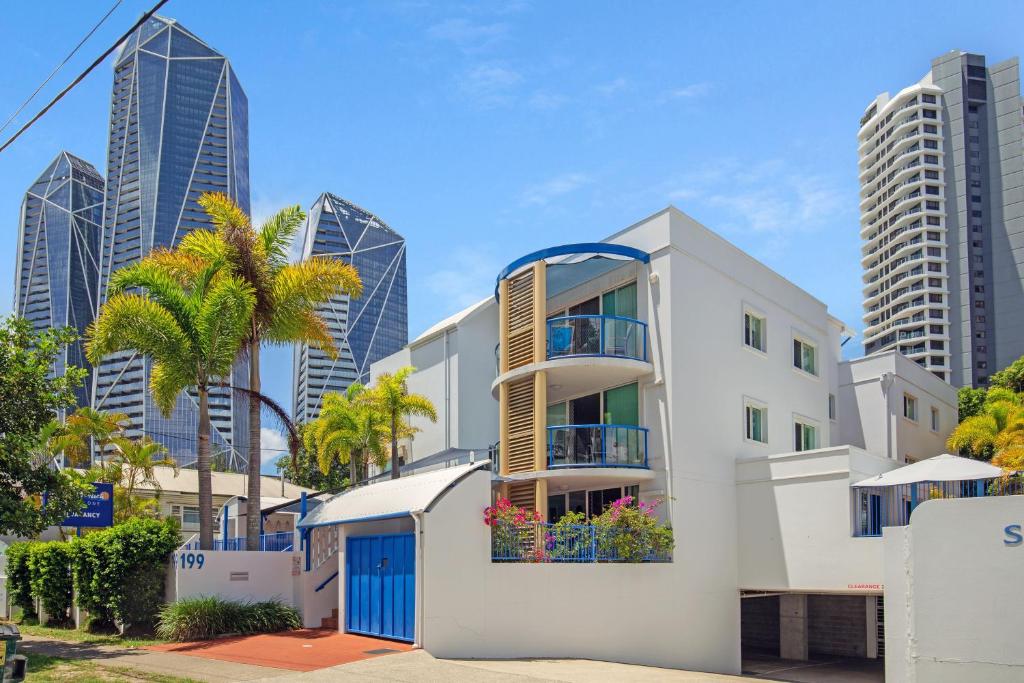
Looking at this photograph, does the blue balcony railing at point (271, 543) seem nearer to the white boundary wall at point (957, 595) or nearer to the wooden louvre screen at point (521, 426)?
the wooden louvre screen at point (521, 426)

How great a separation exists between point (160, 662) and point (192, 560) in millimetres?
4295

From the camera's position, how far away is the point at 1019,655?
11391 millimetres

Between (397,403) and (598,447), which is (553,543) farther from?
(397,403)

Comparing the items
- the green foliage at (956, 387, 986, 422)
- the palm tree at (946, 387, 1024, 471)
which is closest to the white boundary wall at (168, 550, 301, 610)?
the palm tree at (946, 387, 1024, 471)

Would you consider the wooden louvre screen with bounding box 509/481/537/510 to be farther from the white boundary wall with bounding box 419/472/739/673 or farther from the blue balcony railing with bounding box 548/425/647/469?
the white boundary wall with bounding box 419/472/739/673

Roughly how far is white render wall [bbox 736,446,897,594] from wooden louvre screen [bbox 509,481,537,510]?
514 cm

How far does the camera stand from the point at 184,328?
21906 mm

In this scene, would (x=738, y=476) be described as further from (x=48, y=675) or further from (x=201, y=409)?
(x=48, y=675)

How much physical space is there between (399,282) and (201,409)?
10828cm

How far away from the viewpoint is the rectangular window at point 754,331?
24.6 m

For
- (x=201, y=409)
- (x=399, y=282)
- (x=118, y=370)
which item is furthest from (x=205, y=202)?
(x=118, y=370)

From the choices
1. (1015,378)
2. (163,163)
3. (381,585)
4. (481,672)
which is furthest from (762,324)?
(163,163)

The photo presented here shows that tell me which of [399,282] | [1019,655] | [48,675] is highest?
[399,282]

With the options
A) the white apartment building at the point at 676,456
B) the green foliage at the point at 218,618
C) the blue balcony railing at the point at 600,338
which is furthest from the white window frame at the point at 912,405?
the green foliage at the point at 218,618
